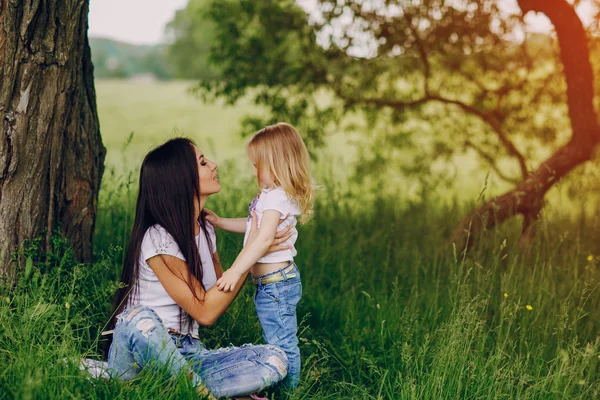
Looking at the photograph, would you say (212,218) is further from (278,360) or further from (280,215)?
(278,360)

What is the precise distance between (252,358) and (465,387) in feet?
3.28

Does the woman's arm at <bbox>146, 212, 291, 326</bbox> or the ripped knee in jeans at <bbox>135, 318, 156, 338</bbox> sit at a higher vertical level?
the woman's arm at <bbox>146, 212, 291, 326</bbox>

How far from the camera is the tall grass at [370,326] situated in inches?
115

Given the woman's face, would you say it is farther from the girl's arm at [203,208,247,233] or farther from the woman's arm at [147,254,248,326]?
the woman's arm at [147,254,248,326]

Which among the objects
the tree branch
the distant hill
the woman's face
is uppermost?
the distant hill

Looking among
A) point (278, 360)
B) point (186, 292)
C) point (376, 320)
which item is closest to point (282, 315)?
point (278, 360)

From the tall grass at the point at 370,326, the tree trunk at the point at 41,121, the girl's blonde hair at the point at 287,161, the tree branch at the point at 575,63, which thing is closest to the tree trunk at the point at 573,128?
the tree branch at the point at 575,63

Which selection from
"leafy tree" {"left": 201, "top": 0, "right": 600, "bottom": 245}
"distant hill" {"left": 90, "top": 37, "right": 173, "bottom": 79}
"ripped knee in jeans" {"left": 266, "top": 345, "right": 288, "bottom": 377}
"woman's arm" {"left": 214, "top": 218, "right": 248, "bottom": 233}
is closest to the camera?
"ripped knee in jeans" {"left": 266, "top": 345, "right": 288, "bottom": 377}

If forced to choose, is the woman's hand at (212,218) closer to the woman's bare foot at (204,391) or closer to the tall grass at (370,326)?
the tall grass at (370,326)

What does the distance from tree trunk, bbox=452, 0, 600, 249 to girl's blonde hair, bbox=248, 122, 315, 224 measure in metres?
2.04

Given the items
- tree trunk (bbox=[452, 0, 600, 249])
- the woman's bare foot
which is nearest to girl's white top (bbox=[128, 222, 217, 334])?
the woman's bare foot

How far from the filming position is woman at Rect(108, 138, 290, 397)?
9.82 ft

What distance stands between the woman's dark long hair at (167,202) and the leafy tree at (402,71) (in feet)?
10.4

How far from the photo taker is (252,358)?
3139 millimetres
